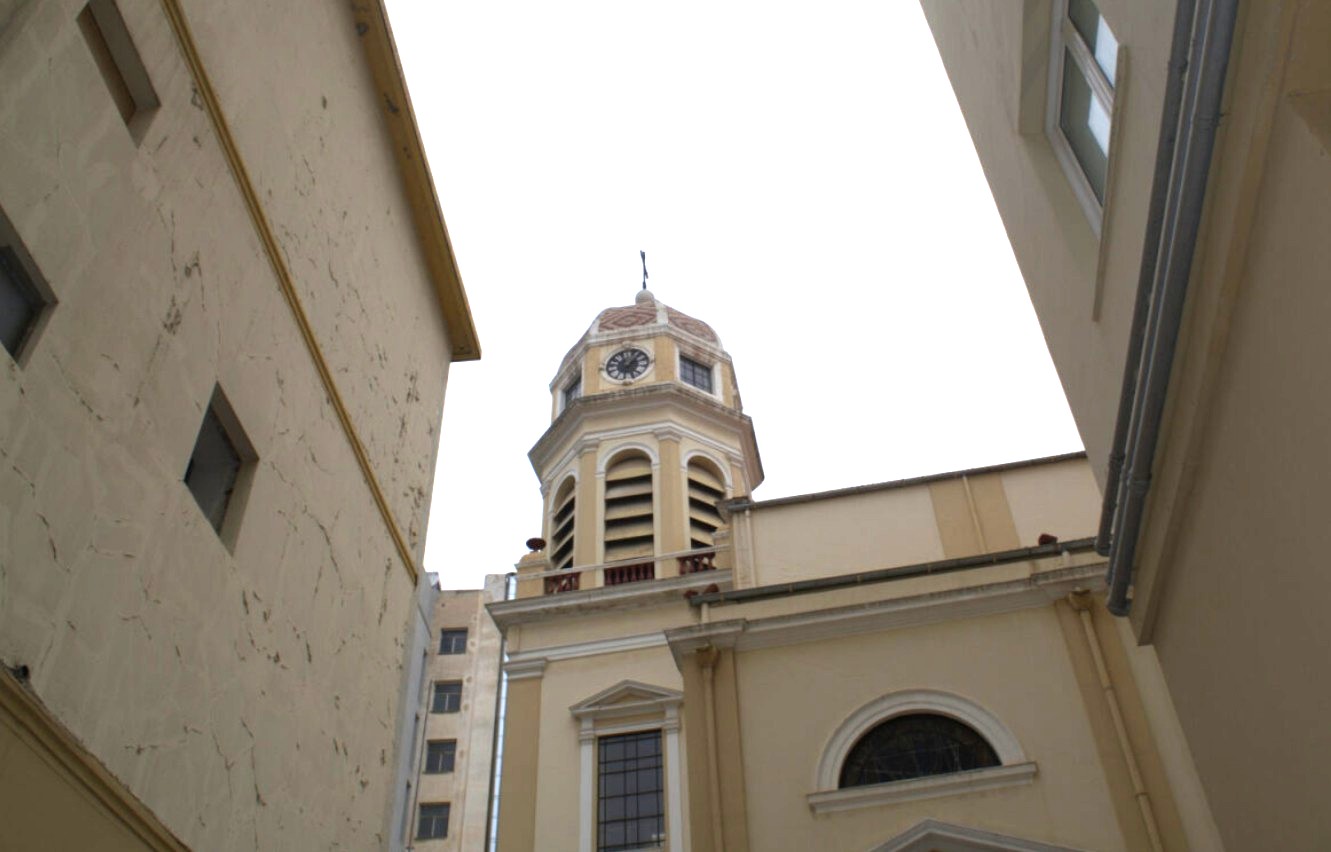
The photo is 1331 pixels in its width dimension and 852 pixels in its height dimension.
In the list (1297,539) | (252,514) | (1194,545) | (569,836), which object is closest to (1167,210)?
(1297,539)

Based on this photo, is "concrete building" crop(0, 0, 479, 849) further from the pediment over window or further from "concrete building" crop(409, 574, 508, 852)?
"concrete building" crop(409, 574, 508, 852)

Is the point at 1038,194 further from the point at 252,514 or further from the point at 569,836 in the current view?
the point at 569,836

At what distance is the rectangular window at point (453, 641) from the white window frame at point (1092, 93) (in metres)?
44.7

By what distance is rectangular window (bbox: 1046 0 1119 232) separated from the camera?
6.61 meters

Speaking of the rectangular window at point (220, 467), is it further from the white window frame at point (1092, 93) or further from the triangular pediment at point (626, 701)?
the triangular pediment at point (626, 701)

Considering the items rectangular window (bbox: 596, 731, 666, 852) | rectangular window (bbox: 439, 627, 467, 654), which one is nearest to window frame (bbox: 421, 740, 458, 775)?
rectangular window (bbox: 439, 627, 467, 654)

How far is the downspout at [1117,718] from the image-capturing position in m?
12.4

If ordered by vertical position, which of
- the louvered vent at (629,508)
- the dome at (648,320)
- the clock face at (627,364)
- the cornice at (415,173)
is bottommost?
the cornice at (415,173)

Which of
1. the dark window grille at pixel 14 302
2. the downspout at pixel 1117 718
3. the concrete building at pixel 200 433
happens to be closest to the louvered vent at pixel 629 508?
the downspout at pixel 1117 718

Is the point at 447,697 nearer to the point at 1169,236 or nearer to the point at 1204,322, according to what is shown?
the point at 1204,322

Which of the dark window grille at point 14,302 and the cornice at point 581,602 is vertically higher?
the cornice at point 581,602

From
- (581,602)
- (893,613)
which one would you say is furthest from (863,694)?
(581,602)

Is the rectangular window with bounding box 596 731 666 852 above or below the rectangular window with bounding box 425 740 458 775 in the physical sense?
below

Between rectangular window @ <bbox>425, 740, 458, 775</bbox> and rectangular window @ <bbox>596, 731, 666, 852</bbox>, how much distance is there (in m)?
29.3
